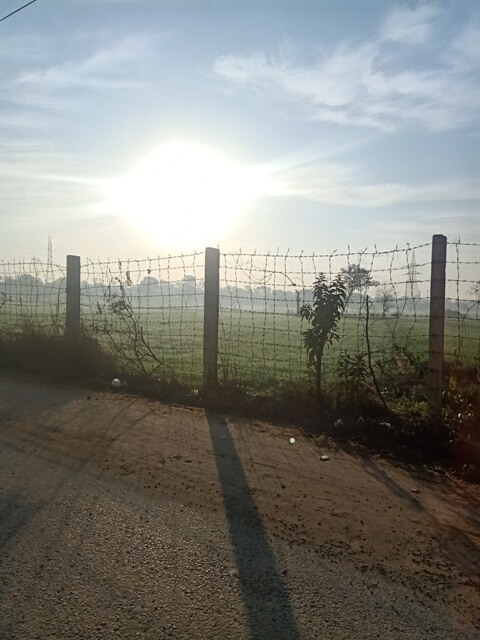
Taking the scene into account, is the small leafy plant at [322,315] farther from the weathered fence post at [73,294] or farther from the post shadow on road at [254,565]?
the weathered fence post at [73,294]

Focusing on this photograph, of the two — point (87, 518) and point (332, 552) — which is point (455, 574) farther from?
point (87, 518)

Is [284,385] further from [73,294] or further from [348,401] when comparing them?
[73,294]

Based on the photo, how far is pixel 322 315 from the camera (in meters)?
7.40

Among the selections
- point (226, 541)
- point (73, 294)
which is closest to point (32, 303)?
point (73, 294)

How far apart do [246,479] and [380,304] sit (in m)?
4.25

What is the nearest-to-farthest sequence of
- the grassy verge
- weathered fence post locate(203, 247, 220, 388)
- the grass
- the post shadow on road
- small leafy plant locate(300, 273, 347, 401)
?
1. the post shadow on road
2. the grassy verge
3. the grass
4. small leafy plant locate(300, 273, 347, 401)
5. weathered fence post locate(203, 247, 220, 388)

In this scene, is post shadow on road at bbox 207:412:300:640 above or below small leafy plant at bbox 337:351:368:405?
below

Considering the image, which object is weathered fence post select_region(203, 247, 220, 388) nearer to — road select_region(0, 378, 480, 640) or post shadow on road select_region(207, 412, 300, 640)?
road select_region(0, 378, 480, 640)

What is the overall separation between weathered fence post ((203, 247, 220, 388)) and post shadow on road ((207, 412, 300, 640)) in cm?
316

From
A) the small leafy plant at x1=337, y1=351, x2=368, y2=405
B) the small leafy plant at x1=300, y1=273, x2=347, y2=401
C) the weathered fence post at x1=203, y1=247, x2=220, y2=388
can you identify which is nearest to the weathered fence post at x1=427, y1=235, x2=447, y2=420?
the small leafy plant at x1=337, y1=351, x2=368, y2=405

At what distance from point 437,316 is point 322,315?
1.50m

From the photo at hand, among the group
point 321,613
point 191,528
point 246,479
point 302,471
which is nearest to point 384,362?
point 302,471

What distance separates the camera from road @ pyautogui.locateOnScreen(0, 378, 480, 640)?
3.01m

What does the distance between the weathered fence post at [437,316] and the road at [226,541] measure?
139 centimetres
